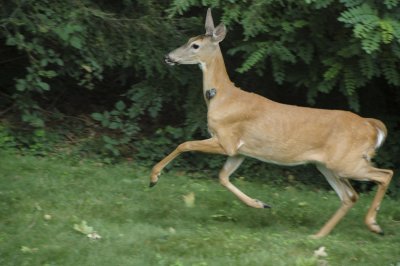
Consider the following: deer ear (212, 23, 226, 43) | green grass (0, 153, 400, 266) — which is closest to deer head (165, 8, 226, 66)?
deer ear (212, 23, 226, 43)

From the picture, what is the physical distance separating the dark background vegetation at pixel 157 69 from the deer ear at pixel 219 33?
11.4 inches

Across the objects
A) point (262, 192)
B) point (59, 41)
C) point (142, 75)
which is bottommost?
point (262, 192)

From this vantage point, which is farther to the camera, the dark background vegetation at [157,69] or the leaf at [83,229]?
the dark background vegetation at [157,69]

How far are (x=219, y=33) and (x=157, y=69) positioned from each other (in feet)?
6.12

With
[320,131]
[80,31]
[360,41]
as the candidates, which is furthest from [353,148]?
[80,31]

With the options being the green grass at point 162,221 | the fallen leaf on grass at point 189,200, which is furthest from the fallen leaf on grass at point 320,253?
the fallen leaf on grass at point 189,200

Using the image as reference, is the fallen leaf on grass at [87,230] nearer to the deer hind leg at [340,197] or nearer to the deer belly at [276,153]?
the deer belly at [276,153]

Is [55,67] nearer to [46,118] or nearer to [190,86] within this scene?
[46,118]

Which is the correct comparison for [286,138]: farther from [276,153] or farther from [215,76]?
[215,76]

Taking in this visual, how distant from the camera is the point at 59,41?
10.0 metres

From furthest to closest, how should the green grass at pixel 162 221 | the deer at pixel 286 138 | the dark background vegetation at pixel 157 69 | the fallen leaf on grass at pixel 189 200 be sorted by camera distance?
the dark background vegetation at pixel 157 69, the fallen leaf on grass at pixel 189 200, the deer at pixel 286 138, the green grass at pixel 162 221

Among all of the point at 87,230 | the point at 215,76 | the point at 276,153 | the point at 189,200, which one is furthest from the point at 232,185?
the point at 87,230

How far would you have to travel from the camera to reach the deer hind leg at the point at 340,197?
787 cm

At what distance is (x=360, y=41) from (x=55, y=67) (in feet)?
15.2
